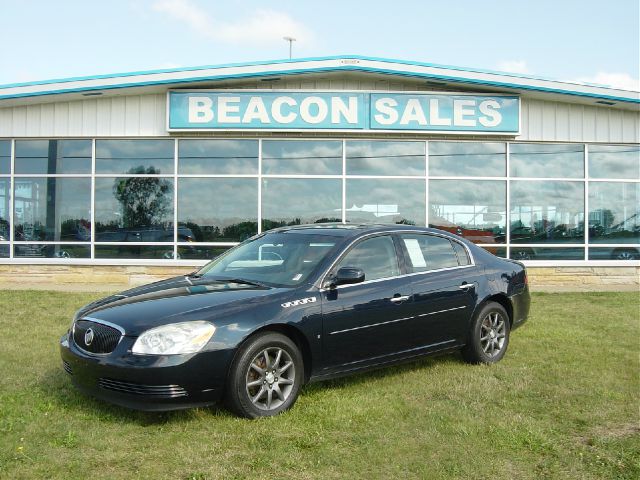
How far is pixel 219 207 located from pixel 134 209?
1927 millimetres

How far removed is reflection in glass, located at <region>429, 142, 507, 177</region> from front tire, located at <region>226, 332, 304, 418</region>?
1010cm

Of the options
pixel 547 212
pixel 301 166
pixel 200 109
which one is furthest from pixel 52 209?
pixel 547 212

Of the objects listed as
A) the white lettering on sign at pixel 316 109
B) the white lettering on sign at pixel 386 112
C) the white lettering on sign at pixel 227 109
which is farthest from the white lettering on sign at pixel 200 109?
the white lettering on sign at pixel 386 112

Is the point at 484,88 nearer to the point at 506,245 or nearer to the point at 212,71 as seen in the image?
the point at 506,245

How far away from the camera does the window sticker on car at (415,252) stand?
5.97 m

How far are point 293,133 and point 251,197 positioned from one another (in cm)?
170

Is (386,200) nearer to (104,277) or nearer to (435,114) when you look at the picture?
(435,114)

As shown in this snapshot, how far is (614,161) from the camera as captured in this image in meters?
14.6

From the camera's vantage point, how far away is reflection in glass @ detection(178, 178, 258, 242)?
546 inches

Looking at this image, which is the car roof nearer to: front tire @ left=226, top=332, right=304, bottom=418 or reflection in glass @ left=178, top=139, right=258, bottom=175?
front tire @ left=226, top=332, right=304, bottom=418

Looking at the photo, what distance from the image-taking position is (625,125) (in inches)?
566

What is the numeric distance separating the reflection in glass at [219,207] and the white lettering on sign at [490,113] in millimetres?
5236

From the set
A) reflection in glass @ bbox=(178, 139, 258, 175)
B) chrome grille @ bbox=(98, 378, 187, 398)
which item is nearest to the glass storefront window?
reflection in glass @ bbox=(178, 139, 258, 175)

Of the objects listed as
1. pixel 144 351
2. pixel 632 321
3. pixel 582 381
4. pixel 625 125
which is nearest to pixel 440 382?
pixel 582 381
